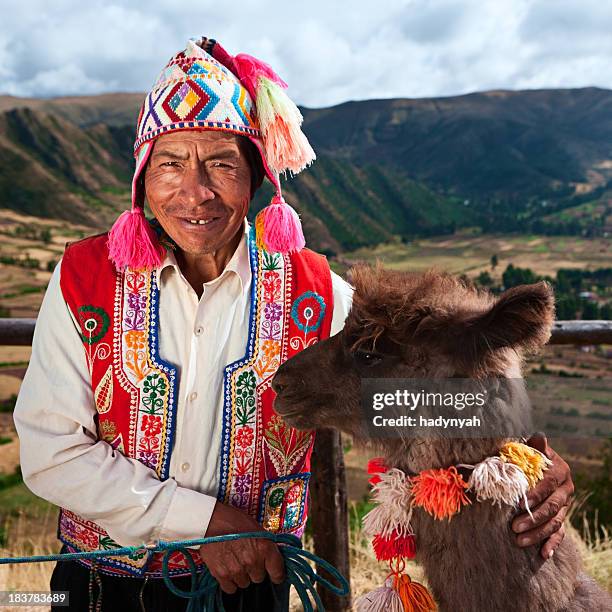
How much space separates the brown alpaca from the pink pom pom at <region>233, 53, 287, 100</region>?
0.73 m

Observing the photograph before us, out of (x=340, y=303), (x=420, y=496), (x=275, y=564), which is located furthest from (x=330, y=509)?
(x=420, y=496)

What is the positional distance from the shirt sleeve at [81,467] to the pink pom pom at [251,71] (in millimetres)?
945

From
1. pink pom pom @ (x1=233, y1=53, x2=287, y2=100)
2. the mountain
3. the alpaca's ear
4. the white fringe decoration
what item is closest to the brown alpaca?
the alpaca's ear

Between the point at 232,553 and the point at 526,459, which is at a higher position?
the point at 526,459

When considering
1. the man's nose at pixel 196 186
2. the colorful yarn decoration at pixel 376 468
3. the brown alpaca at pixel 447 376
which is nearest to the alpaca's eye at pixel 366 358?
the brown alpaca at pixel 447 376

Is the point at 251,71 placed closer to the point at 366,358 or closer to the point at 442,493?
the point at 366,358

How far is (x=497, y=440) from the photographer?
67.7 inches

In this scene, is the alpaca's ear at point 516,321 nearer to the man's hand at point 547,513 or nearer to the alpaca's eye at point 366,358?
the alpaca's eye at point 366,358

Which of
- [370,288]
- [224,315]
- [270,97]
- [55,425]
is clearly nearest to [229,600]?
[55,425]

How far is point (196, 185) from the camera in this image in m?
1.93

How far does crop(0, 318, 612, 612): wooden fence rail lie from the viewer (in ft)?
10.4

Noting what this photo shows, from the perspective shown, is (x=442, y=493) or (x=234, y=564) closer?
(x=442, y=493)

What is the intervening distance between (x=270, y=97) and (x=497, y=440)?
126 centimetres

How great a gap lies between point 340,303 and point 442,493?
74 centimetres
